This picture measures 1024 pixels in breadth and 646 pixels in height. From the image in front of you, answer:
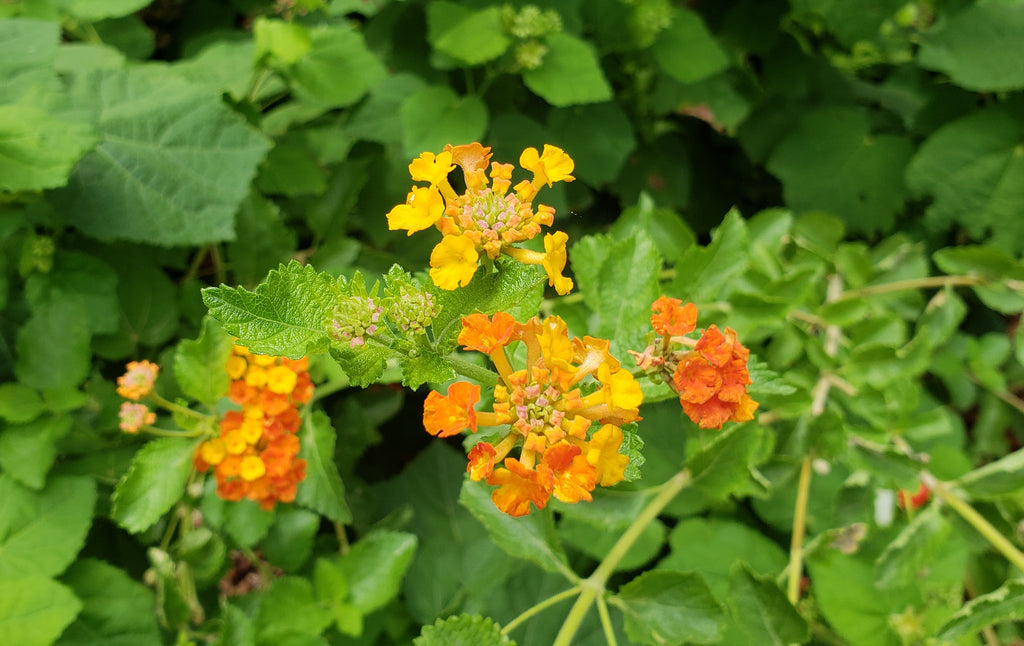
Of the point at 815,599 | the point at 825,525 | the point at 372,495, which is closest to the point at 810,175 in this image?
the point at 825,525

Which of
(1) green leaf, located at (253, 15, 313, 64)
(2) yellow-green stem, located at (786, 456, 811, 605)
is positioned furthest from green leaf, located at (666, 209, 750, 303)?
(1) green leaf, located at (253, 15, 313, 64)

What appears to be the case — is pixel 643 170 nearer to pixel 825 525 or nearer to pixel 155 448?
pixel 825 525

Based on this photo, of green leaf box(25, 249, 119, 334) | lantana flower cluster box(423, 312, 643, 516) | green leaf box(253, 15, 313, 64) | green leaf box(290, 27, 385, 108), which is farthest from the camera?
green leaf box(290, 27, 385, 108)

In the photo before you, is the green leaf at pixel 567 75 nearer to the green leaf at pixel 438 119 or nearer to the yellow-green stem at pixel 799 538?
the green leaf at pixel 438 119

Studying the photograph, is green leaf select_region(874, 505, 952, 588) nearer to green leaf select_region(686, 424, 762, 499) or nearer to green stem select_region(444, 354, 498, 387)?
green leaf select_region(686, 424, 762, 499)

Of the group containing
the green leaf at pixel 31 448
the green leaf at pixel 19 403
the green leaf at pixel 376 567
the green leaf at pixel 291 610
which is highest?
the green leaf at pixel 19 403

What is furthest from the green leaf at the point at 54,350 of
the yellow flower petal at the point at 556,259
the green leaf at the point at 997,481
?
the green leaf at the point at 997,481

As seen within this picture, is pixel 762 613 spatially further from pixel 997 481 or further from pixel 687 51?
pixel 687 51
